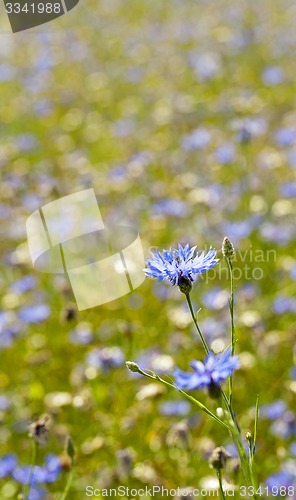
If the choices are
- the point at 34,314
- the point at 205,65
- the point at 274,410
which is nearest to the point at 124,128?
the point at 205,65

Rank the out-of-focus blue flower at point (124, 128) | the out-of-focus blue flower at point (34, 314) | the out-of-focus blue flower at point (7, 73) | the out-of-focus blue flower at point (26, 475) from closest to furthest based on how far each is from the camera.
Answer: the out-of-focus blue flower at point (26, 475) → the out-of-focus blue flower at point (34, 314) → the out-of-focus blue flower at point (124, 128) → the out-of-focus blue flower at point (7, 73)

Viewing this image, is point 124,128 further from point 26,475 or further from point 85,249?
point 26,475

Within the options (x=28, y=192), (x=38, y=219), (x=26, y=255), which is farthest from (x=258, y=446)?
(x=28, y=192)

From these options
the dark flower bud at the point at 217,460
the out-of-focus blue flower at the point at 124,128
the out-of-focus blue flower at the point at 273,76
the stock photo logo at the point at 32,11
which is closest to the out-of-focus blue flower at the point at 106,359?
the dark flower bud at the point at 217,460

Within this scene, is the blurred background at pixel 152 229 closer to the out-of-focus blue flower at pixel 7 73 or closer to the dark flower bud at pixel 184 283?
the out-of-focus blue flower at pixel 7 73
